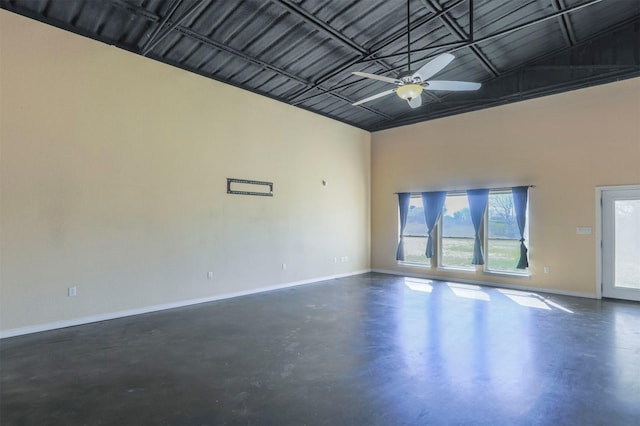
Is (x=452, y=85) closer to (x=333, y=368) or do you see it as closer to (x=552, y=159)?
(x=552, y=159)

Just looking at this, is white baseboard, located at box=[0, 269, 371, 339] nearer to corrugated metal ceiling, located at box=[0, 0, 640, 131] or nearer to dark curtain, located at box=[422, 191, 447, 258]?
dark curtain, located at box=[422, 191, 447, 258]

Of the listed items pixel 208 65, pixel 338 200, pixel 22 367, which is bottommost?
pixel 22 367

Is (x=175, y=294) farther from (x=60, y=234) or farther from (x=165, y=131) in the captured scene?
(x=165, y=131)

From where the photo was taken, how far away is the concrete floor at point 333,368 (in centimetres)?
249

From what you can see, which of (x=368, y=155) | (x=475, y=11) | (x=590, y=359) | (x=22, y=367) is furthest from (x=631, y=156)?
(x=22, y=367)

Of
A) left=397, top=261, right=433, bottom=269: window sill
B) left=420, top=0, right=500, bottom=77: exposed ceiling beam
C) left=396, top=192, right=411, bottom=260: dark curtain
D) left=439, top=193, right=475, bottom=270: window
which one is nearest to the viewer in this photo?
left=420, top=0, right=500, bottom=77: exposed ceiling beam

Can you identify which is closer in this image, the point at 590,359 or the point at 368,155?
the point at 590,359

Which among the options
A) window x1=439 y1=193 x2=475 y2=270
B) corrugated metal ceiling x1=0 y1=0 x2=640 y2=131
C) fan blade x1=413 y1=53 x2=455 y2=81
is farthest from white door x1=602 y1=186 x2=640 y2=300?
fan blade x1=413 y1=53 x2=455 y2=81

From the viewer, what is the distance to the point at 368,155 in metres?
9.58

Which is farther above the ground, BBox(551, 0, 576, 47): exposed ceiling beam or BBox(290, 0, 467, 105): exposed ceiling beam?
BBox(551, 0, 576, 47): exposed ceiling beam

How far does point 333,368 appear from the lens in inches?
128

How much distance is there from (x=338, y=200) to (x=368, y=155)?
74.3 inches

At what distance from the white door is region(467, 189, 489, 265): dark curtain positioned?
6.82ft

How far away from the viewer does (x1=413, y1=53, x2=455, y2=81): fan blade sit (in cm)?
384
